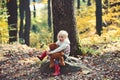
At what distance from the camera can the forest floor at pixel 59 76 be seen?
934 cm

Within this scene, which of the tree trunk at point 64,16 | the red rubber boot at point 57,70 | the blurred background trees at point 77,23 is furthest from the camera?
the blurred background trees at point 77,23

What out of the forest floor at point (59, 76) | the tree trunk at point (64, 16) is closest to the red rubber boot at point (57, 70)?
the forest floor at point (59, 76)

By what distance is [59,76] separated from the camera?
955 centimetres

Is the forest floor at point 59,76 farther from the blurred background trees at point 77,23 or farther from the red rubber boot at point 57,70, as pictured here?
the blurred background trees at point 77,23

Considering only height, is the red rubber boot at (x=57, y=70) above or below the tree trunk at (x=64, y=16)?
below

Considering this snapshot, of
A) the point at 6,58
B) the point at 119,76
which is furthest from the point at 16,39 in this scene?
the point at 119,76

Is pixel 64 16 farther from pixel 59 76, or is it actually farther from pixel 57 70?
pixel 59 76

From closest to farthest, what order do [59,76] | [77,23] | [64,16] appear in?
1. [59,76]
2. [64,16]
3. [77,23]

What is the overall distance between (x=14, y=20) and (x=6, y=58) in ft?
25.6

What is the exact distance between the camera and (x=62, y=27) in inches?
431

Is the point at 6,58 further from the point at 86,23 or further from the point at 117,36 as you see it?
the point at 86,23

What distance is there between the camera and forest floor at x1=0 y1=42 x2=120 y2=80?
30.7ft

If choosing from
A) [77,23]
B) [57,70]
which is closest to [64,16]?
[57,70]

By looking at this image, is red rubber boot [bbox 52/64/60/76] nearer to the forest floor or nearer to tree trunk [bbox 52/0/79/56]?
the forest floor
